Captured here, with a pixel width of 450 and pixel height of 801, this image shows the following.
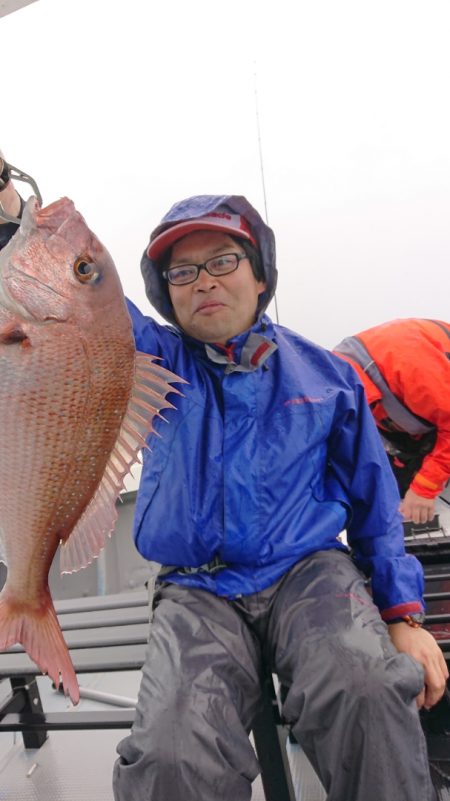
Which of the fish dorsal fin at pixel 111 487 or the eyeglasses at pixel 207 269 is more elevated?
the eyeglasses at pixel 207 269

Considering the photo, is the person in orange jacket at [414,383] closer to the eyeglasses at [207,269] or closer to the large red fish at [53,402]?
the eyeglasses at [207,269]

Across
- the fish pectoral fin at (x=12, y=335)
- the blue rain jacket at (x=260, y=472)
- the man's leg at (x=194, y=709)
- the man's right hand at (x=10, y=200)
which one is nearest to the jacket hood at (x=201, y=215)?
the blue rain jacket at (x=260, y=472)

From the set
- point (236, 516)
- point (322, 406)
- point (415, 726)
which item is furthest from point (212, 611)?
point (322, 406)

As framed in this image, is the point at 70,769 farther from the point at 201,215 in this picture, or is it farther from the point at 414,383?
the point at 414,383

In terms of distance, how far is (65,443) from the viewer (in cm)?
107

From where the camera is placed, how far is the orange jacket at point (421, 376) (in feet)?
9.26

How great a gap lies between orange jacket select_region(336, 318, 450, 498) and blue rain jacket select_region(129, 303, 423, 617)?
3.81ft

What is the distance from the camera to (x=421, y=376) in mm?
2818

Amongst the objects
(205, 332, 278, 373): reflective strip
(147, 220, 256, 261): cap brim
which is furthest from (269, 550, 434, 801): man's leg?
(147, 220, 256, 261): cap brim

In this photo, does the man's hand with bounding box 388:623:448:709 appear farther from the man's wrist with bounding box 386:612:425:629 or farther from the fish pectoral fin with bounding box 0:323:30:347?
the fish pectoral fin with bounding box 0:323:30:347

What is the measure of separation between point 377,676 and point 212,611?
466mm

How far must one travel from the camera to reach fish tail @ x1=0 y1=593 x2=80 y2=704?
1042 mm

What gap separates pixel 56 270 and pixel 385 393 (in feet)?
7.37

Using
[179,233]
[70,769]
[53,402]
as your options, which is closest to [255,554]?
[53,402]
